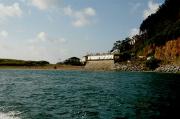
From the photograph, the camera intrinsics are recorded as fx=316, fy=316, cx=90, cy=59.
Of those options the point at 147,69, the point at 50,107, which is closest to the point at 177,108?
the point at 50,107

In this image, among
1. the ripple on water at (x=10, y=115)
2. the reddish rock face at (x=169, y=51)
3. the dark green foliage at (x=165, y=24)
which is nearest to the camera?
the ripple on water at (x=10, y=115)

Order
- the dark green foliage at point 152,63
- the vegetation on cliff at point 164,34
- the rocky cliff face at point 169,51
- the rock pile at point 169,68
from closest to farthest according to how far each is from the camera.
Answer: the rock pile at point 169,68 < the rocky cliff face at point 169,51 < the dark green foliage at point 152,63 < the vegetation on cliff at point 164,34

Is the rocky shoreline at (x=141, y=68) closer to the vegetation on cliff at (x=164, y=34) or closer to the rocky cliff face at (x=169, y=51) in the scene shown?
the rocky cliff face at (x=169, y=51)

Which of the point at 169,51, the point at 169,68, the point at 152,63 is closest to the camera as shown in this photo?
the point at 169,68

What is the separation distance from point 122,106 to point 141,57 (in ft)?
438

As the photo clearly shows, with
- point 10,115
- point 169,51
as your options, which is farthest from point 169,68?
point 10,115

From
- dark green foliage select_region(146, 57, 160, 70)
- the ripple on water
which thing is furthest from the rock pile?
the ripple on water

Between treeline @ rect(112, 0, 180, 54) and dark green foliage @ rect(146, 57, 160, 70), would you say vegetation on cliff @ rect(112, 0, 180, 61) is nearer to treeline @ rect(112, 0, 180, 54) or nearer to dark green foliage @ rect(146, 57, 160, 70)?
treeline @ rect(112, 0, 180, 54)

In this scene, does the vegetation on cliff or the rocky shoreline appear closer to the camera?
the rocky shoreline

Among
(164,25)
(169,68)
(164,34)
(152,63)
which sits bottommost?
(169,68)

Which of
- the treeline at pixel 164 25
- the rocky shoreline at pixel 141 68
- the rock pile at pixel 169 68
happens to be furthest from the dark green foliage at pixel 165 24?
the rock pile at pixel 169 68

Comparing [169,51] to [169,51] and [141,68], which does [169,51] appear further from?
[141,68]

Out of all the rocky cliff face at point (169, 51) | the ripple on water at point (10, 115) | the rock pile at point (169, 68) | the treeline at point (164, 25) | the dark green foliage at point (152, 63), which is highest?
the treeline at point (164, 25)

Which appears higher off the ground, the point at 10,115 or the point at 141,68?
the point at 141,68
